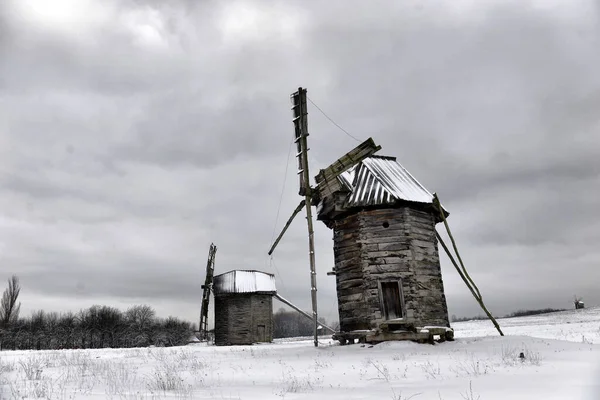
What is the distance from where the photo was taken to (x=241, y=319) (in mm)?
35031

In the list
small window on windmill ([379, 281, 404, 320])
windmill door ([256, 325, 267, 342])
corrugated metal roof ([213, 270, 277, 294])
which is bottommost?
windmill door ([256, 325, 267, 342])

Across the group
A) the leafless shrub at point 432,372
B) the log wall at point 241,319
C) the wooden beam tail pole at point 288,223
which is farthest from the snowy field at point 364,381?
the log wall at point 241,319

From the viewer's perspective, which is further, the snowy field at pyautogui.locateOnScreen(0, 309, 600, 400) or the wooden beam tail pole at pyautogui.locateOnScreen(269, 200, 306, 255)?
the wooden beam tail pole at pyautogui.locateOnScreen(269, 200, 306, 255)

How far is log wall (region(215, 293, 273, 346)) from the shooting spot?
34562 millimetres

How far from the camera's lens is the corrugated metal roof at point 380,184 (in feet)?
56.5

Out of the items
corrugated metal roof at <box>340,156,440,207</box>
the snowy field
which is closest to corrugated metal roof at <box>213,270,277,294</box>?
corrugated metal roof at <box>340,156,440,207</box>

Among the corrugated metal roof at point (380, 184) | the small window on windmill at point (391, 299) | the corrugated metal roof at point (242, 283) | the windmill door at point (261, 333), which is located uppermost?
the corrugated metal roof at point (380, 184)

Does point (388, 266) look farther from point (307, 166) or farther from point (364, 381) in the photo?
point (364, 381)

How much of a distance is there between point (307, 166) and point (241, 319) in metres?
20.1

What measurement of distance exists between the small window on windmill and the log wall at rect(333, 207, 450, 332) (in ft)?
0.70

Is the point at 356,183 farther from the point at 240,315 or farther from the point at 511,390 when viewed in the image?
the point at 240,315

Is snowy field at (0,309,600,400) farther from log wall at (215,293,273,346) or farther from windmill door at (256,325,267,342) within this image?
windmill door at (256,325,267,342)

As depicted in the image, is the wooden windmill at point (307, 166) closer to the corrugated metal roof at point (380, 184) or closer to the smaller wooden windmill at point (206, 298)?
the corrugated metal roof at point (380, 184)

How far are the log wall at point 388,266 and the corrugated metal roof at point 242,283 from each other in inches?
739
